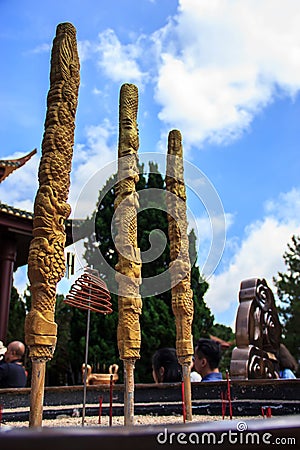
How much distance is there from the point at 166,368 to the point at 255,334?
129 cm

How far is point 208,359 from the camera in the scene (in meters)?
4.45

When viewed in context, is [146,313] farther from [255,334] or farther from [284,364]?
[255,334]

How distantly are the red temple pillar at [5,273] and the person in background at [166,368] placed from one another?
3931 millimetres

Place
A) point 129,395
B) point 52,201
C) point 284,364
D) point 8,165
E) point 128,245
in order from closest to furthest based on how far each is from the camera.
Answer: point 52,201, point 129,395, point 128,245, point 284,364, point 8,165

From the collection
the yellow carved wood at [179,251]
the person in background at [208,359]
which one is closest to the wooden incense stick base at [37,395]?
the yellow carved wood at [179,251]

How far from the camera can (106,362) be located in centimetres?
1011

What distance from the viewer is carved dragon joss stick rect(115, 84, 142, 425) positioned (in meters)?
2.94

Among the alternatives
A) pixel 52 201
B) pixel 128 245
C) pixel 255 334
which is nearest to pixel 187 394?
pixel 128 245

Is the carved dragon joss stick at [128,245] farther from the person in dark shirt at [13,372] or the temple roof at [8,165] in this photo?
the temple roof at [8,165]

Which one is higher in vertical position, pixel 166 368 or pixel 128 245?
pixel 128 245

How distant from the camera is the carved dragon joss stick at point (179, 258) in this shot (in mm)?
3449

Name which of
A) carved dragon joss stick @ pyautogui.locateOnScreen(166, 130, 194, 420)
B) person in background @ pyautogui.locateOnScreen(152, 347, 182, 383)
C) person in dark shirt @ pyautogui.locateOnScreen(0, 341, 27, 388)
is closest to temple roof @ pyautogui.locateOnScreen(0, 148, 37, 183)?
person in dark shirt @ pyautogui.locateOnScreen(0, 341, 27, 388)

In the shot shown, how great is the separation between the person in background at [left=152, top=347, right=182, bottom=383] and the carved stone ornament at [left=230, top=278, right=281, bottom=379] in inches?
44.1

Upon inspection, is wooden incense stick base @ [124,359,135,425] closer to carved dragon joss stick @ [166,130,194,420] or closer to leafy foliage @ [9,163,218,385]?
carved dragon joss stick @ [166,130,194,420]
